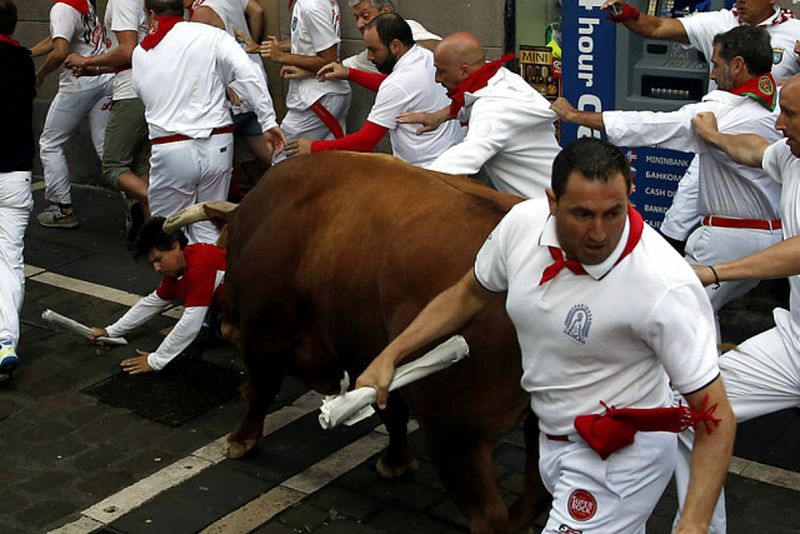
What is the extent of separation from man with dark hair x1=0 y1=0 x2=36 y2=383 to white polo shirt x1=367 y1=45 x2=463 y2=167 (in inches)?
82.2

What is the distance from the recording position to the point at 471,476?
15.9 ft

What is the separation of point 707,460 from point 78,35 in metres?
7.69

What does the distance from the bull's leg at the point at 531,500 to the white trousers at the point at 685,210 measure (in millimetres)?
2563

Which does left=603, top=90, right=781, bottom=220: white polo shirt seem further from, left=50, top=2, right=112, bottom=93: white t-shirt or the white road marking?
left=50, top=2, right=112, bottom=93: white t-shirt

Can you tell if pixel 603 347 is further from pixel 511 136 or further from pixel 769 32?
pixel 769 32

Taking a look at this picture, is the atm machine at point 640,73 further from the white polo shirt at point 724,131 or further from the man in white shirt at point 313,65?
the man in white shirt at point 313,65

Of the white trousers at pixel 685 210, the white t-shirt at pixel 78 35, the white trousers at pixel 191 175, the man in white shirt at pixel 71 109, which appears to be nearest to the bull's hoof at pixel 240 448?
the white trousers at pixel 191 175

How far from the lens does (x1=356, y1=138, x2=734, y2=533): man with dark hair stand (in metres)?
3.58

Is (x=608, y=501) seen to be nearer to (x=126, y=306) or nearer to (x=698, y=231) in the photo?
(x=698, y=231)

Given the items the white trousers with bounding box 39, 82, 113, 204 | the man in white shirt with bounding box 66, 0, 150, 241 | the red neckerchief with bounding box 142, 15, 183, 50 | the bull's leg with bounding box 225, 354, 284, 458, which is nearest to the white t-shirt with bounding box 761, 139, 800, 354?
the bull's leg with bounding box 225, 354, 284, 458

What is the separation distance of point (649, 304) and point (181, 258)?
402cm

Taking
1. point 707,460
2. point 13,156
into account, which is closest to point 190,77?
point 13,156

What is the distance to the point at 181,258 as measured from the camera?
23.3 feet

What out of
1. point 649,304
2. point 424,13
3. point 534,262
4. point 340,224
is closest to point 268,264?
point 340,224
